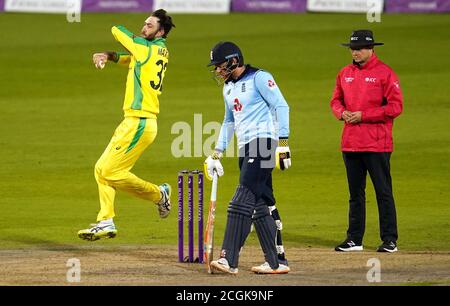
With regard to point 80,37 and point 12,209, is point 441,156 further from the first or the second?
point 80,37

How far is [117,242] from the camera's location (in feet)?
43.8

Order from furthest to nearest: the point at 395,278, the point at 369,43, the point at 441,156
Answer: the point at 441,156 → the point at 369,43 → the point at 395,278

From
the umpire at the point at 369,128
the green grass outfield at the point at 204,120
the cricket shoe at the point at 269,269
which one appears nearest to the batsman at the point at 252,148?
the cricket shoe at the point at 269,269

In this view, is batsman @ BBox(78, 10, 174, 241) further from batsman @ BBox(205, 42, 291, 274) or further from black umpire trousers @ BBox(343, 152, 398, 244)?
black umpire trousers @ BBox(343, 152, 398, 244)

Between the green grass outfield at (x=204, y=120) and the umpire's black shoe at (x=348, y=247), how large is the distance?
34cm

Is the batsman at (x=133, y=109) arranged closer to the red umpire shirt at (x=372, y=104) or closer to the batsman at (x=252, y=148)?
the batsman at (x=252, y=148)

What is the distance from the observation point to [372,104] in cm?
1262

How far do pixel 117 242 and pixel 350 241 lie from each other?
256cm

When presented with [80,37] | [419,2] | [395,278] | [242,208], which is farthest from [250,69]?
[419,2]

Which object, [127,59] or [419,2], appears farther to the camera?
[419,2]

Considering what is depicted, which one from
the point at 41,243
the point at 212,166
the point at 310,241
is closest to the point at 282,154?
the point at 212,166

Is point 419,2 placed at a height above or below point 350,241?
above

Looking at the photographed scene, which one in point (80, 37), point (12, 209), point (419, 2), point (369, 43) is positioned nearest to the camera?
point (369, 43)

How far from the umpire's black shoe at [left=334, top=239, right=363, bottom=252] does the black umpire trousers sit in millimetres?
44
